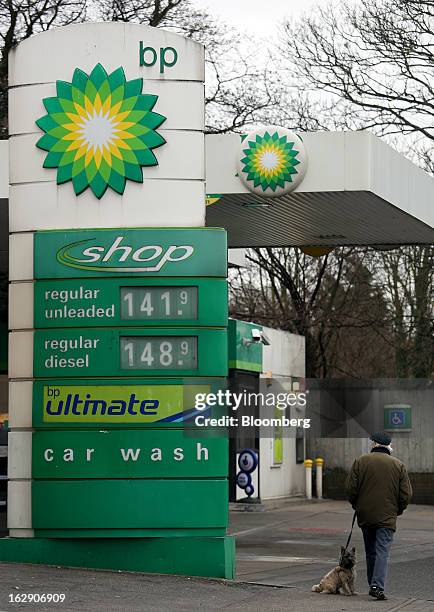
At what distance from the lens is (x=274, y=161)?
16.6 m

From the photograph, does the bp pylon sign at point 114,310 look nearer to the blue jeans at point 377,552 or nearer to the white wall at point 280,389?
the blue jeans at point 377,552

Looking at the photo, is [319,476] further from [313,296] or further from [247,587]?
[247,587]

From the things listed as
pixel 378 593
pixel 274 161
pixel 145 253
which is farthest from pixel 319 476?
pixel 378 593

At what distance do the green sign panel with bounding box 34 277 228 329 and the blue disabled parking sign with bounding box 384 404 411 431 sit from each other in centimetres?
1663

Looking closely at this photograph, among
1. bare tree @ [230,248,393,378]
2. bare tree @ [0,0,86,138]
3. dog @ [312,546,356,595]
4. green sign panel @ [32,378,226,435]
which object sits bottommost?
dog @ [312,546,356,595]

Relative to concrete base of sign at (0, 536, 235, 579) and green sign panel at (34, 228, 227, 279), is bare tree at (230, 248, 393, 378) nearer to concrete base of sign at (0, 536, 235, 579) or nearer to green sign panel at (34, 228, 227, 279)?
green sign panel at (34, 228, 227, 279)

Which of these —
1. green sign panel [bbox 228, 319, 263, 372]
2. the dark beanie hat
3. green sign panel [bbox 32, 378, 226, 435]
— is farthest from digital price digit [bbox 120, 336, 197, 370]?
green sign panel [bbox 228, 319, 263, 372]

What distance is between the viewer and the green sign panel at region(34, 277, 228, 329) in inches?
545

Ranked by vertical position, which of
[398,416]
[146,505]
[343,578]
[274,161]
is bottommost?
Answer: [343,578]

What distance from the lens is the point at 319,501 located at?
2959 cm

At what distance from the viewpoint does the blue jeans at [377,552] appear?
1258cm

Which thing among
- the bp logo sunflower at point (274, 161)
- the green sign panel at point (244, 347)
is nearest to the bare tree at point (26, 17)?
the green sign panel at point (244, 347)

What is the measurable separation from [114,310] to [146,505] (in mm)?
2062

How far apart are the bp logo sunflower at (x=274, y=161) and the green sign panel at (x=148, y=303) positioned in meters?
3.06
